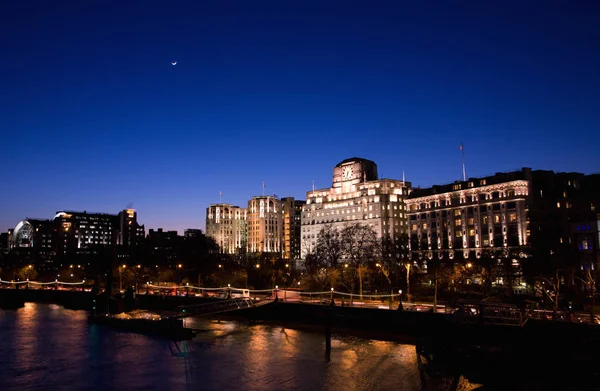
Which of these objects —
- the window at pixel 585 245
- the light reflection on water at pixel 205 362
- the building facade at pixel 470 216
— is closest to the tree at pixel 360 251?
the building facade at pixel 470 216

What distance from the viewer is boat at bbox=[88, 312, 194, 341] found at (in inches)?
2304

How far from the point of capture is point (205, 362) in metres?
46.1

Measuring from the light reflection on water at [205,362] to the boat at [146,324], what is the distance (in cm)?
165

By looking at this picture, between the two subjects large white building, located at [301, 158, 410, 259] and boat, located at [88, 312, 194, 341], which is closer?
boat, located at [88, 312, 194, 341]

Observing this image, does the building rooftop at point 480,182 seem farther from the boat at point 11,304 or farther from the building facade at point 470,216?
the boat at point 11,304

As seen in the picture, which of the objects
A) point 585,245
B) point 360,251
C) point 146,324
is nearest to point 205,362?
point 146,324

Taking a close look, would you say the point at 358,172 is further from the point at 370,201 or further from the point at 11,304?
the point at 11,304

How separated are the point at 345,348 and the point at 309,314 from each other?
15721 millimetres

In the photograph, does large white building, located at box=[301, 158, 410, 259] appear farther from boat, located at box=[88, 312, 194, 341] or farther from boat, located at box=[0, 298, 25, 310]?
boat, located at box=[88, 312, 194, 341]

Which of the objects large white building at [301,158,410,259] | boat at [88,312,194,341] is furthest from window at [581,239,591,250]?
boat at [88,312,194,341]

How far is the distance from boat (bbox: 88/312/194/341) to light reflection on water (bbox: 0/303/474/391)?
1.65 meters

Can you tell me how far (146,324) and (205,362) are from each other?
20.9m

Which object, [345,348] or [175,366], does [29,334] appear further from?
[345,348]

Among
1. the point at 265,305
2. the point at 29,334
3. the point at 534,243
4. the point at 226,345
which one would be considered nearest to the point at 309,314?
the point at 265,305
